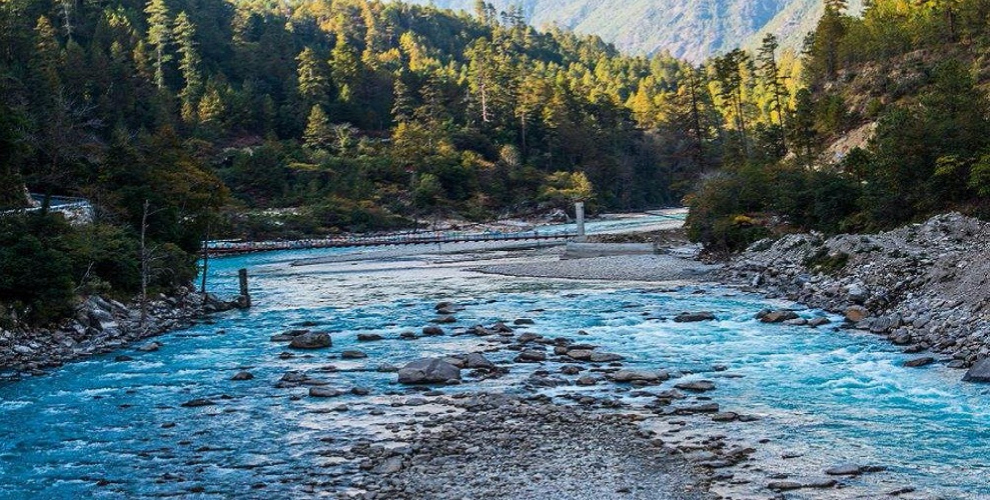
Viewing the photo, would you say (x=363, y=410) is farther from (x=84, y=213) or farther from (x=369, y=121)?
(x=369, y=121)

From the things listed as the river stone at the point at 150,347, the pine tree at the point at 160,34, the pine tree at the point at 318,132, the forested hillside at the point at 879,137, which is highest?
the pine tree at the point at 160,34

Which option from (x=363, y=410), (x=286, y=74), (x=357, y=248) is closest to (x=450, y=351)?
(x=363, y=410)

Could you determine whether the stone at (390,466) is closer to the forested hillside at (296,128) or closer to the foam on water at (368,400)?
the foam on water at (368,400)

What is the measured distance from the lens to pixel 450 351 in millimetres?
26500

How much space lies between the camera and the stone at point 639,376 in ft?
70.5

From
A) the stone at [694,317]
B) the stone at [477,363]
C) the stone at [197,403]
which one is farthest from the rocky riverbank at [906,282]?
the stone at [197,403]

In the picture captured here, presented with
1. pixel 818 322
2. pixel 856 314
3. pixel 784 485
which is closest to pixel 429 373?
pixel 784 485

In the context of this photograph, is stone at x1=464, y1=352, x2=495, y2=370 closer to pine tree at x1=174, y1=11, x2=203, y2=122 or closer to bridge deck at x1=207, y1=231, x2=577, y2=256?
bridge deck at x1=207, y1=231, x2=577, y2=256

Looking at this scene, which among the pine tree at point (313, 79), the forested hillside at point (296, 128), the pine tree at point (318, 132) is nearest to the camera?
the forested hillside at point (296, 128)

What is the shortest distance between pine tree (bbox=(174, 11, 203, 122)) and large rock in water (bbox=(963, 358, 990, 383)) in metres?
110

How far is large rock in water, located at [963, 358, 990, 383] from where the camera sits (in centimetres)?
1930

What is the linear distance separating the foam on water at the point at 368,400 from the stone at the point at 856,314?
147 centimetres

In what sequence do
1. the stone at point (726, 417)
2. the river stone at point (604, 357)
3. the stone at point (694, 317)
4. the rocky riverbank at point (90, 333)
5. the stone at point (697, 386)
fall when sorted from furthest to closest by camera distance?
1. the stone at point (694, 317)
2. the rocky riverbank at point (90, 333)
3. the river stone at point (604, 357)
4. the stone at point (697, 386)
5. the stone at point (726, 417)

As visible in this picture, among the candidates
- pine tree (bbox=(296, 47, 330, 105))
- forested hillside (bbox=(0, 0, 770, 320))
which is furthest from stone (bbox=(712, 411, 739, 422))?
pine tree (bbox=(296, 47, 330, 105))
